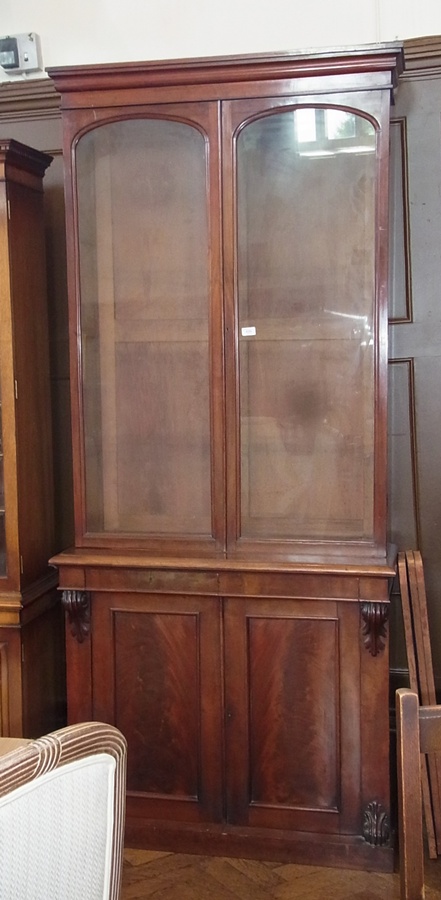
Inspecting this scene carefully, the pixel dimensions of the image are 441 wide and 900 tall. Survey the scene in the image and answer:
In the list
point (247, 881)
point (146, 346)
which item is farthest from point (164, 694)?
point (146, 346)

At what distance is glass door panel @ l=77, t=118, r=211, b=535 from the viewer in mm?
2338

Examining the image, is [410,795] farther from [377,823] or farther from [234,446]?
[234,446]

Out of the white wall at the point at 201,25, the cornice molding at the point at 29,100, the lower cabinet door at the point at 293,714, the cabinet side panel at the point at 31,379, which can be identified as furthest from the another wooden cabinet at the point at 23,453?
the lower cabinet door at the point at 293,714

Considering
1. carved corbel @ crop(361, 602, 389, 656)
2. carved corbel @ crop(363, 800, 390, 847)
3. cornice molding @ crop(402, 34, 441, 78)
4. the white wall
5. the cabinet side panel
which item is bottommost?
carved corbel @ crop(363, 800, 390, 847)

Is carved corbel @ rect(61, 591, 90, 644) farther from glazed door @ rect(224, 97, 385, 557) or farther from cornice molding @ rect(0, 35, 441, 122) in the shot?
cornice molding @ rect(0, 35, 441, 122)

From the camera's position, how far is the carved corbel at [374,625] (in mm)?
2141

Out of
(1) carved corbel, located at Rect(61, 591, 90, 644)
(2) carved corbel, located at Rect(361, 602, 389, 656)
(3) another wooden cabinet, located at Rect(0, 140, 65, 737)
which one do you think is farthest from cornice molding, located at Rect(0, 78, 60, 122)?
(2) carved corbel, located at Rect(361, 602, 389, 656)

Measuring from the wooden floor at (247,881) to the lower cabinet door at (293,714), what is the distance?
109 millimetres

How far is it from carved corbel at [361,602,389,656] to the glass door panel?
0.49 meters

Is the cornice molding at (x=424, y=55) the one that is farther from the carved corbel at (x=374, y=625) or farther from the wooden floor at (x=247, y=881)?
the wooden floor at (x=247, y=881)

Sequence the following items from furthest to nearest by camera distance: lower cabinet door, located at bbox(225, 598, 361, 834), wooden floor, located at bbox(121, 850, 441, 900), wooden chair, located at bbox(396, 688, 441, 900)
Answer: lower cabinet door, located at bbox(225, 598, 361, 834), wooden floor, located at bbox(121, 850, 441, 900), wooden chair, located at bbox(396, 688, 441, 900)

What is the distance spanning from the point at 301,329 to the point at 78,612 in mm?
987

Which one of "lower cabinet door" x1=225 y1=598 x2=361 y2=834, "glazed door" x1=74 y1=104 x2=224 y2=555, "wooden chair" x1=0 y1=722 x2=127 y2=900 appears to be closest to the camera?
"wooden chair" x1=0 y1=722 x2=127 y2=900

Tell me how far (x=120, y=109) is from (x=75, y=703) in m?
1.61
